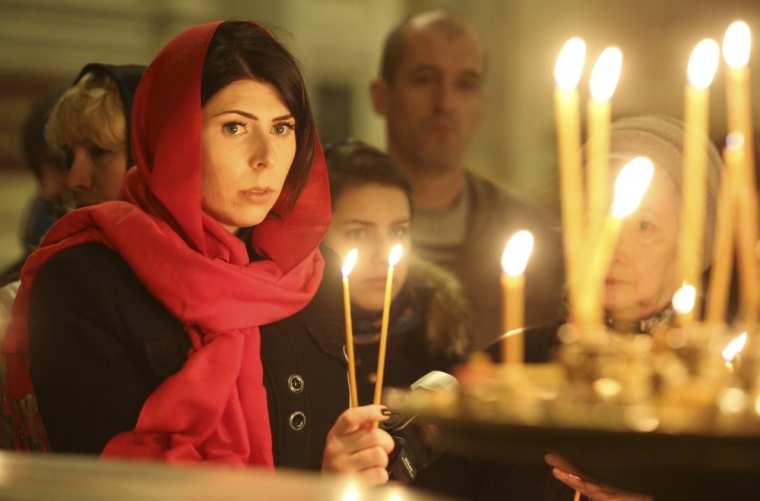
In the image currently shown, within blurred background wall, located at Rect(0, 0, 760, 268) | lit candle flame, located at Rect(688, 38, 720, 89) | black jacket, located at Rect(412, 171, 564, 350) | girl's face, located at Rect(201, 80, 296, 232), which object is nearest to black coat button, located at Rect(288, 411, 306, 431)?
girl's face, located at Rect(201, 80, 296, 232)

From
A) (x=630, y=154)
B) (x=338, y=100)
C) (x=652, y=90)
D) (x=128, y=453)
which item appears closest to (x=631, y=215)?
(x=630, y=154)

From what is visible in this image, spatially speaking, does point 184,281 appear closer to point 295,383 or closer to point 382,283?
point 295,383

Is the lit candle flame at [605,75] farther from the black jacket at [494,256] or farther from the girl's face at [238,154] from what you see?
the black jacket at [494,256]

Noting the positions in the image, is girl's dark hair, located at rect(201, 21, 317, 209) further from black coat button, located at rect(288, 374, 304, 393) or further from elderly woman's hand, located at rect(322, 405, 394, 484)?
elderly woman's hand, located at rect(322, 405, 394, 484)

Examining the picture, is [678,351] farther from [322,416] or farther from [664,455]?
[322,416]

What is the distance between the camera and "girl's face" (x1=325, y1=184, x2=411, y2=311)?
255cm

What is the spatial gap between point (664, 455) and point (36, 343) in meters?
1.12

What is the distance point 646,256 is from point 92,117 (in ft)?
4.01

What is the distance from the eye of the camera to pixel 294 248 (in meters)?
2.08

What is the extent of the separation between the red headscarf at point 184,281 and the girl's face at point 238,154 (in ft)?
0.16

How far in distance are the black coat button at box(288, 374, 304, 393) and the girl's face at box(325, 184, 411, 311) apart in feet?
1.89

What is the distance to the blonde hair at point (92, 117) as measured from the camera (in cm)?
225

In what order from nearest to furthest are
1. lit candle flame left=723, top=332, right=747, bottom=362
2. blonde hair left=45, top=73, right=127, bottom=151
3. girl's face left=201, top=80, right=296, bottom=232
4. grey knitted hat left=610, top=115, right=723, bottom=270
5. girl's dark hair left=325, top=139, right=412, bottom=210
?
1. lit candle flame left=723, top=332, right=747, bottom=362
2. girl's face left=201, top=80, right=296, bottom=232
3. blonde hair left=45, top=73, right=127, bottom=151
4. grey knitted hat left=610, top=115, right=723, bottom=270
5. girl's dark hair left=325, top=139, right=412, bottom=210

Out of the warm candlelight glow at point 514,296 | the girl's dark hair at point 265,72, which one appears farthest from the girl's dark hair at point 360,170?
the girl's dark hair at point 265,72
